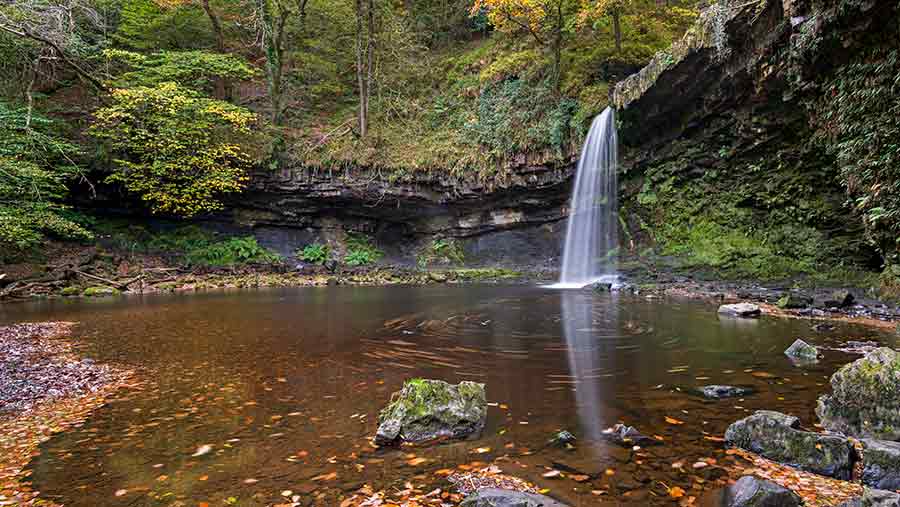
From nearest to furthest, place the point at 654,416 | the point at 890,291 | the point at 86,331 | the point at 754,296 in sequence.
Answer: the point at 654,416
the point at 86,331
the point at 890,291
the point at 754,296

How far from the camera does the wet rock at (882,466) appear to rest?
277 cm

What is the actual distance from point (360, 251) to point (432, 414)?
2229 cm

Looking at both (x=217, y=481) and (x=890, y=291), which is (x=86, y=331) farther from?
(x=890, y=291)

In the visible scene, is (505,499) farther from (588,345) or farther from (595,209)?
(595,209)

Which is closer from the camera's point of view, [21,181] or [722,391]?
[722,391]

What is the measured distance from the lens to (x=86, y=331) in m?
8.88

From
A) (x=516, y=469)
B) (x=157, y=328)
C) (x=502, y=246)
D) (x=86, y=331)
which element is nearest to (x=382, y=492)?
(x=516, y=469)

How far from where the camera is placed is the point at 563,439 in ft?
11.9

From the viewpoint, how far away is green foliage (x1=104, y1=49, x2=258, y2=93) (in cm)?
2076

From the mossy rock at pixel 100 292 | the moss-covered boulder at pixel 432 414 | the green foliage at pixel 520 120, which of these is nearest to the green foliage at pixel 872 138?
the moss-covered boulder at pixel 432 414

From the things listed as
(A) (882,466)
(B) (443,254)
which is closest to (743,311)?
(A) (882,466)

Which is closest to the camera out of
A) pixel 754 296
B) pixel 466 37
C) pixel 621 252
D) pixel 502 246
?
pixel 754 296

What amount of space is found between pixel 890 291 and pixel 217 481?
1335 cm

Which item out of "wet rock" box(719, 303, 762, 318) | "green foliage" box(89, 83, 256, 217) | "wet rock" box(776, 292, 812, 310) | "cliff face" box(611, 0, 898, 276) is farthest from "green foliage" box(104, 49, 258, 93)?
"wet rock" box(776, 292, 812, 310)
